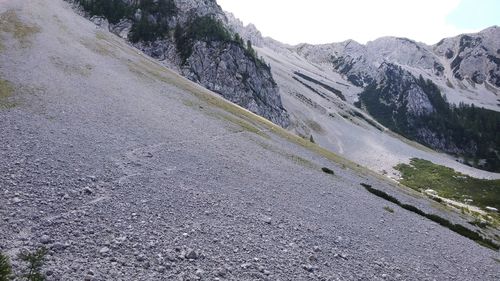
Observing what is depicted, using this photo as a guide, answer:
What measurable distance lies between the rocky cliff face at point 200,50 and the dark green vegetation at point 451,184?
48.2 meters

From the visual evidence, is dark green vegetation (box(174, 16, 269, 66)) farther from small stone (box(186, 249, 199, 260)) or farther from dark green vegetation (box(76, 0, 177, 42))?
small stone (box(186, 249, 199, 260))

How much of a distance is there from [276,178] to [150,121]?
1639cm

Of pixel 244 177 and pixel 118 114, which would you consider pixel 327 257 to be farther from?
pixel 118 114

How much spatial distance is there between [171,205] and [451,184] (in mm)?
106564

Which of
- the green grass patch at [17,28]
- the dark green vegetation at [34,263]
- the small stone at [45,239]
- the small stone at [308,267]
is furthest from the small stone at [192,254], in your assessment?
the green grass patch at [17,28]

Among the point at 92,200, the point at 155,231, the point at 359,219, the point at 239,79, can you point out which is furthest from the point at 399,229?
the point at 239,79

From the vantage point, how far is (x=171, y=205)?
2069 cm

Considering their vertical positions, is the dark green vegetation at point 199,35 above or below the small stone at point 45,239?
above

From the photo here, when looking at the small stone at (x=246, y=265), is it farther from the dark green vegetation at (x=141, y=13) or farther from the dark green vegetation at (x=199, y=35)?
the dark green vegetation at (x=141, y=13)

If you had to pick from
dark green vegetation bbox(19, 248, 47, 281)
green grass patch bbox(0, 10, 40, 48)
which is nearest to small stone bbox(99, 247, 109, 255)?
→ dark green vegetation bbox(19, 248, 47, 281)

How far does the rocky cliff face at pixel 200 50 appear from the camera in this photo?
429ft

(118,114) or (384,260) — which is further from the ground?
(384,260)

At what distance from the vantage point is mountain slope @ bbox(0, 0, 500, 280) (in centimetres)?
1516

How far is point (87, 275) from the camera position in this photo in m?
12.7
